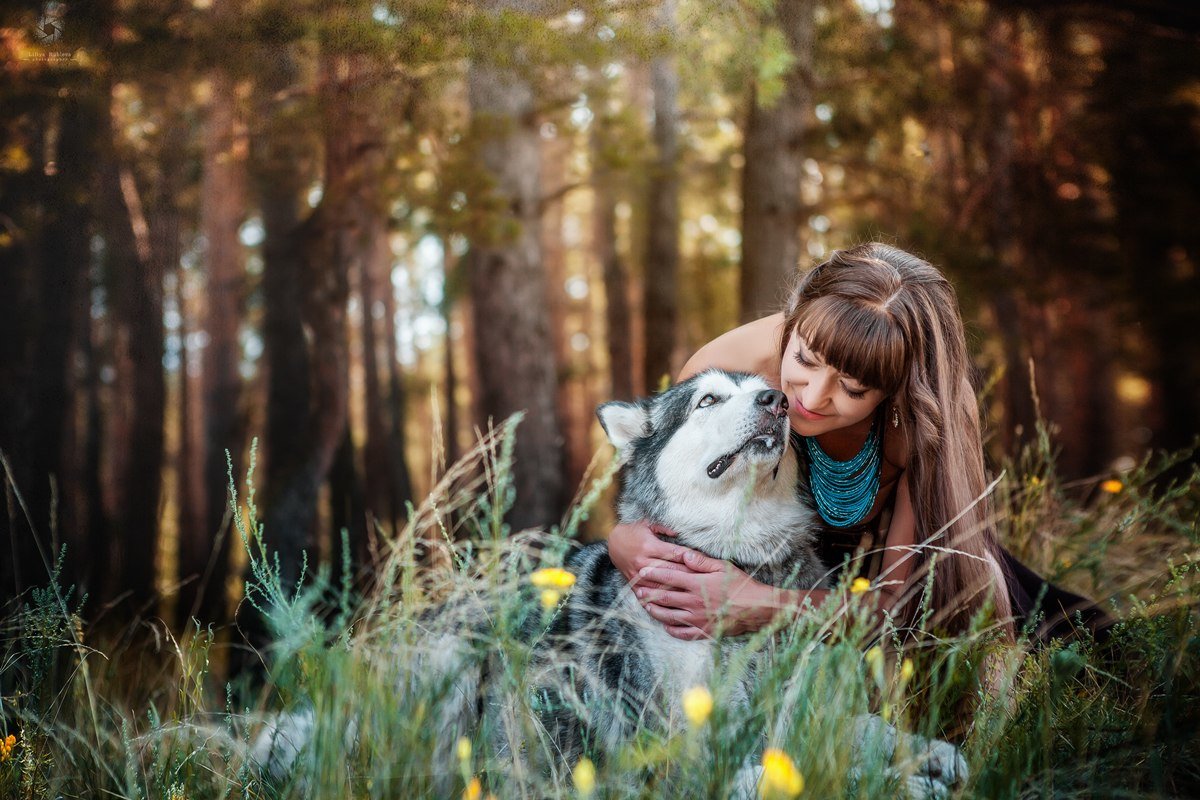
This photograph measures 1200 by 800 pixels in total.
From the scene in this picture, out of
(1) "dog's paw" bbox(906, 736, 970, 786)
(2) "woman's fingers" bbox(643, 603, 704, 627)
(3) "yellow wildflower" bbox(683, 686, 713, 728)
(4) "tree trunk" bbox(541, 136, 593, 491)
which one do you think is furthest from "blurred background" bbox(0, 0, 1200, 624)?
(1) "dog's paw" bbox(906, 736, 970, 786)

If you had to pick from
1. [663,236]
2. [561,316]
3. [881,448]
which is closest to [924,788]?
[881,448]

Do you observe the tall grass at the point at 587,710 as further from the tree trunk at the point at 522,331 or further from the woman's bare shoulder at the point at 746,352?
the tree trunk at the point at 522,331

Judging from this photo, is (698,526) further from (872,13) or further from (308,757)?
(872,13)

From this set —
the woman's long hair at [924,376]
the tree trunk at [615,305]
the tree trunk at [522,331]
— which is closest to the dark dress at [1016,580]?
the woman's long hair at [924,376]

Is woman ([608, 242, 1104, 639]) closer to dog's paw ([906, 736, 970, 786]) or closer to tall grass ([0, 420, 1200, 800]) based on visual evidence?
tall grass ([0, 420, 1200, 800])

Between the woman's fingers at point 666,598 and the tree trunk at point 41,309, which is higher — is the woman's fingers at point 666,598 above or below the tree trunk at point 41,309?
below

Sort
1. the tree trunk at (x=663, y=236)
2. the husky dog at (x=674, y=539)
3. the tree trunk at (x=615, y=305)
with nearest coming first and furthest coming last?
the husky dog at (x=674, y=539), the tree trunk at (x=663, y=236), the tree trunk at (x=615, y=305)

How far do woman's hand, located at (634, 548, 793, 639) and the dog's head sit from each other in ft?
0.48

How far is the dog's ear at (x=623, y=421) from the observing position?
3.15 m

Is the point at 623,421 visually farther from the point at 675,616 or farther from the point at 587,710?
the point at 587,710

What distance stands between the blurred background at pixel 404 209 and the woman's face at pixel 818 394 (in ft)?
3.41

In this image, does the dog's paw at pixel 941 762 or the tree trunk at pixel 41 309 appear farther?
the tree trunk at pixel 41 309

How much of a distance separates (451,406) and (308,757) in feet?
16.3

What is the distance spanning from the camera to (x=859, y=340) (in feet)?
8.76
